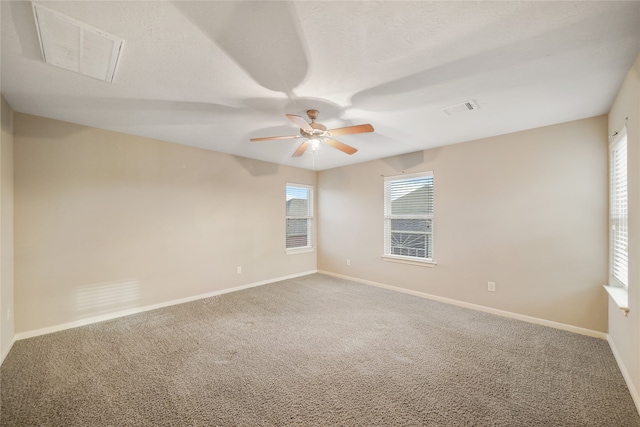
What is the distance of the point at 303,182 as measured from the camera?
221 inches

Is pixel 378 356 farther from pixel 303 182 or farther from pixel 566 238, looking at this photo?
pixel 303 182

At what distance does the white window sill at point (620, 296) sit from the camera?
6.72ft

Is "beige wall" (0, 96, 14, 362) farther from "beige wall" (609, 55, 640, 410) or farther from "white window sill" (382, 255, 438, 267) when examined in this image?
"beige wall" (609, 55, 640, 410)

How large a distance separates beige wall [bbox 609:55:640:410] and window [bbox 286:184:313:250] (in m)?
4.55

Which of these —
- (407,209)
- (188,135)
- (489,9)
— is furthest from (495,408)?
(188,135)

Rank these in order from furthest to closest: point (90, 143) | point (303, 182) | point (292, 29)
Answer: point (303, 182) < point (90, 143) < point (292, 29)

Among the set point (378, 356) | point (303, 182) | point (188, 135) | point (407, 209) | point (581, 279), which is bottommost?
point (378, 356)

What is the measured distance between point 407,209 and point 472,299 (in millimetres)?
1652

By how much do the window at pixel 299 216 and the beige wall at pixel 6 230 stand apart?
3.71m

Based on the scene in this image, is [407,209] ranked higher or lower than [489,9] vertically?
lower

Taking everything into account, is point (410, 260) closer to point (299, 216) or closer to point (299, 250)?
point (299, 250)

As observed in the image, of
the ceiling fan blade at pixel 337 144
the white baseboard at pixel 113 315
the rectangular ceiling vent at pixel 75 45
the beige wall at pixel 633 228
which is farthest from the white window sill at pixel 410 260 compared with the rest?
the rectangular ceiling vent at pixel 75 45

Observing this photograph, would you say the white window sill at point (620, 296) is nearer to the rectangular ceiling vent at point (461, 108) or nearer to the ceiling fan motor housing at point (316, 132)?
the rectangular ceiling vent at point (461, 108)

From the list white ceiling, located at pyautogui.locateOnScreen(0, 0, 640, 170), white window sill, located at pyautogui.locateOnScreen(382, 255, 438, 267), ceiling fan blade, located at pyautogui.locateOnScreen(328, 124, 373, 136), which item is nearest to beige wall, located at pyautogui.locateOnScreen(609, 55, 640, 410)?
white ceiling, located at pyautogui.locateOnScreen(0, 0, 640, 170)
